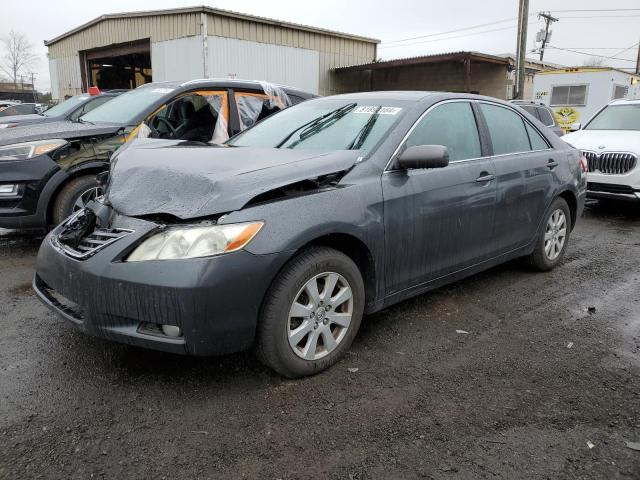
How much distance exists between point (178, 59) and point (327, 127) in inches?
576

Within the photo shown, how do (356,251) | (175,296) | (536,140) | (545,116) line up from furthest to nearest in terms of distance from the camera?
1. (545,116)
2. (536,140)
3. (356,251)
4. (175,296)

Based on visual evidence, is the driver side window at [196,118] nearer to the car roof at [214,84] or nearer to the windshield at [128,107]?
the car roof at [214,84]

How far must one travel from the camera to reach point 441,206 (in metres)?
3.59

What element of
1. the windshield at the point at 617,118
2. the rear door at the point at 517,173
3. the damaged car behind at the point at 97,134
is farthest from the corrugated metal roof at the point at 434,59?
A: the rear door at the point at 517,173

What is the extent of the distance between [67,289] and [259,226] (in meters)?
1.11

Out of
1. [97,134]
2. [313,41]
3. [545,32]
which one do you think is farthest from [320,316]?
[545,32]

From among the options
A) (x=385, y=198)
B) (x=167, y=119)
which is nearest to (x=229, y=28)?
(x=167, y=119)

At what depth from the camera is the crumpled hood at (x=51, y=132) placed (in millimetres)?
5297

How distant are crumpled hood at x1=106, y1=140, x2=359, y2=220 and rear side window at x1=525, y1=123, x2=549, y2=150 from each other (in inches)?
85.8

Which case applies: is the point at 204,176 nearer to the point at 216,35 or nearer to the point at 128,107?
the point at 128,107

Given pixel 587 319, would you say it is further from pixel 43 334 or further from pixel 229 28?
pixel 229 28

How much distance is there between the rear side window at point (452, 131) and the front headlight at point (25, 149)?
12.4 feet

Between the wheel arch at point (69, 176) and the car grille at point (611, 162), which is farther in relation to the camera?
the car grille at point (611, 162)

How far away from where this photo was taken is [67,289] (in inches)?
111
